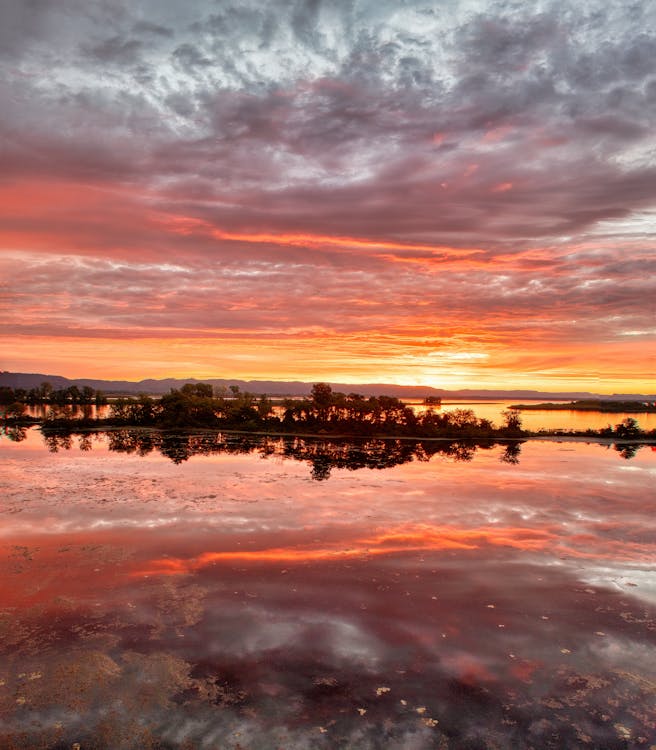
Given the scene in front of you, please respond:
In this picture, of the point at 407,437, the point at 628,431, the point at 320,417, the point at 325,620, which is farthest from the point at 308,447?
the point at 628,431

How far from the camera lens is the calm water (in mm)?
11555

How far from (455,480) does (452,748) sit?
31720 millimetres

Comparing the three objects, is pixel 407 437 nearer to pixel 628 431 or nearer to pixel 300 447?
pixel 300 447

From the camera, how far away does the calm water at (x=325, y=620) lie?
1155 cm

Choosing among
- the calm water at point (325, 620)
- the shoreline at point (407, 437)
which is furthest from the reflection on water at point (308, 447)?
the calm water at point (325, 620)

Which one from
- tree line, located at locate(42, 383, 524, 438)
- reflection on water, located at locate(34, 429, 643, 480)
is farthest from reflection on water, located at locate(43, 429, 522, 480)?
tree line, located at locate(42, 383, 524, 438)

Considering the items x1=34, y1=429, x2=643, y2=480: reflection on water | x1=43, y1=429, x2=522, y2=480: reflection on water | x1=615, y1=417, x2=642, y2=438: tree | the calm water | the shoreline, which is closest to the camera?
the calm water

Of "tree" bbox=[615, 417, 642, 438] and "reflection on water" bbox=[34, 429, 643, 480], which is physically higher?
"tree" bbox=[615, 417, 642, 438]

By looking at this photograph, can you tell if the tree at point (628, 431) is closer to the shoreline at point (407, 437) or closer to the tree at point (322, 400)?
the shoreline at point (407, 437)

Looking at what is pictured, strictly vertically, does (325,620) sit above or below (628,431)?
below

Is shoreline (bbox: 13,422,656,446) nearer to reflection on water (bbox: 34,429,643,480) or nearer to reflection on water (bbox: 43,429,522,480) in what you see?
reflection on water (bbox: 34,429,643,480)

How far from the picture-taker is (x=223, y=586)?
19125mm

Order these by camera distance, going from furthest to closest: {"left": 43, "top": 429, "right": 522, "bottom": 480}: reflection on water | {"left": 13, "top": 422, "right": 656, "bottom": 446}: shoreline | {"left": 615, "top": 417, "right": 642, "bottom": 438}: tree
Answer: {"left": 615, "top": 417, "right": 642, "bottom": 438}: tree → {"left": 13, "top": 422, "right": 656, "bottom": 446}: shoreline → {"left": 43, "top": 429, "right": 522, "bottom": 480}: reflection on water

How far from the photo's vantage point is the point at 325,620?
1636cm
